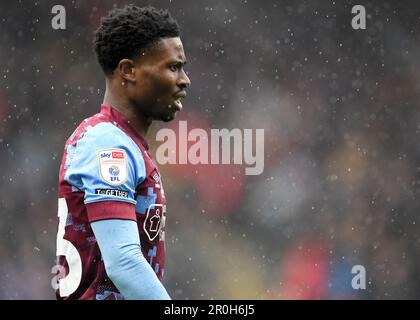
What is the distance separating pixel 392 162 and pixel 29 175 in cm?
358

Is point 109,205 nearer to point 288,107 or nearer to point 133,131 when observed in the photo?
point 133,131

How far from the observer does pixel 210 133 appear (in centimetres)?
863

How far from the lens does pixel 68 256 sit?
255 cm

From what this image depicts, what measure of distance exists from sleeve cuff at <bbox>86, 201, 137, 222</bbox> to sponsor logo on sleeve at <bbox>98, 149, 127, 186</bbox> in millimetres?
58

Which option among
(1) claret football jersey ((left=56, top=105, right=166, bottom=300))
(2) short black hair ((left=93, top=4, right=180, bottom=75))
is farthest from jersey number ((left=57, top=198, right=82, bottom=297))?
(2) short black hair ((left=93, top=4, right=180, bottom=75))

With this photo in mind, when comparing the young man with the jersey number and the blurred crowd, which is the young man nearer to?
the jersey number

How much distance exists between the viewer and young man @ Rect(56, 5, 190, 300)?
7.76ft

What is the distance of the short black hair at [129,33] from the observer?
8.84 ft

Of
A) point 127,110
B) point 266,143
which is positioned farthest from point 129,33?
point 266,143

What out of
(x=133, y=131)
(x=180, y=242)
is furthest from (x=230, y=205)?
(x=133, y=131)
